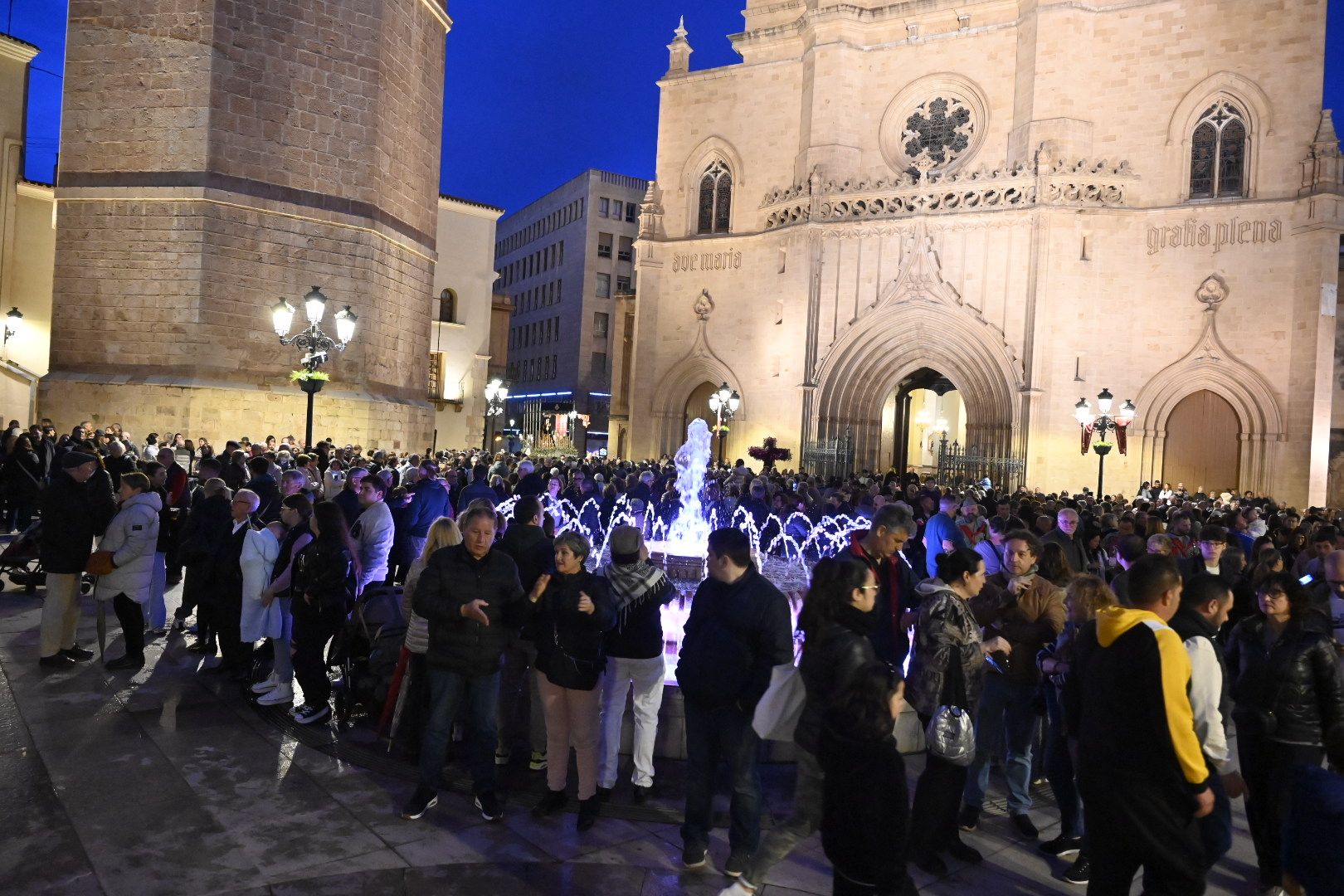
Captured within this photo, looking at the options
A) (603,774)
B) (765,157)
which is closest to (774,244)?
(765,157)

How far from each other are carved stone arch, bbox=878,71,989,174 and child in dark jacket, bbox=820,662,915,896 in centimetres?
2535

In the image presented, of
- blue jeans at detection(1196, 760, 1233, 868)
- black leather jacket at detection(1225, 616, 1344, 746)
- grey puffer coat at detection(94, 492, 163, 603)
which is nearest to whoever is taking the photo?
blue jeans at detection(1196, 760, 1233, 868)

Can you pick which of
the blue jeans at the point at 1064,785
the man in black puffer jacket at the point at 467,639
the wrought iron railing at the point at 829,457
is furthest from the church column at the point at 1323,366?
the man in black puffer jacket at the point at 467,639

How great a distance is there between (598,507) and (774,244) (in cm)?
1726

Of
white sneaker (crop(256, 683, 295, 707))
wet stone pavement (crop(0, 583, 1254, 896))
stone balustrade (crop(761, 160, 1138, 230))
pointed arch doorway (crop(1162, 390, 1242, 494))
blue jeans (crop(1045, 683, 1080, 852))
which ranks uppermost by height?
stone balustrade (crop(761, 160, 1138, 230))

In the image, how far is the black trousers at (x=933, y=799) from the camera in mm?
4457

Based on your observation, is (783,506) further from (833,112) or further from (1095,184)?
(833,112)

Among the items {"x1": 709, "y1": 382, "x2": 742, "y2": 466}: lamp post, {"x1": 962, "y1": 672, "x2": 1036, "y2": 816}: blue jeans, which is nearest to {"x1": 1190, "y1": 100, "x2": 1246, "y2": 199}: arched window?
{"x1": 709, "y1": 382, "x2": 742, "y2": 466}: lamp post

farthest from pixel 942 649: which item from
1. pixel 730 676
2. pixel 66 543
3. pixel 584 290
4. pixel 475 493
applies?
pixel 584 290

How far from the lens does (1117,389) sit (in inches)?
915

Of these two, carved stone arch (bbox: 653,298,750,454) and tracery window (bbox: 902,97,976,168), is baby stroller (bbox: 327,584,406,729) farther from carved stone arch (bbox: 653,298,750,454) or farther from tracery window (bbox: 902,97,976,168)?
tracery window (bbox: 902,97,976,168)

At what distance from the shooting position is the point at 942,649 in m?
4.36

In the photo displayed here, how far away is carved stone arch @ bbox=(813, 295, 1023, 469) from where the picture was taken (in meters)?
24.2

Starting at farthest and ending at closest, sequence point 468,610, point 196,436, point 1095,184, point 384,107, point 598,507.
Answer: point 1095,184 < point 384,107 < point 196,436 < point 598,507 < point 468,610
